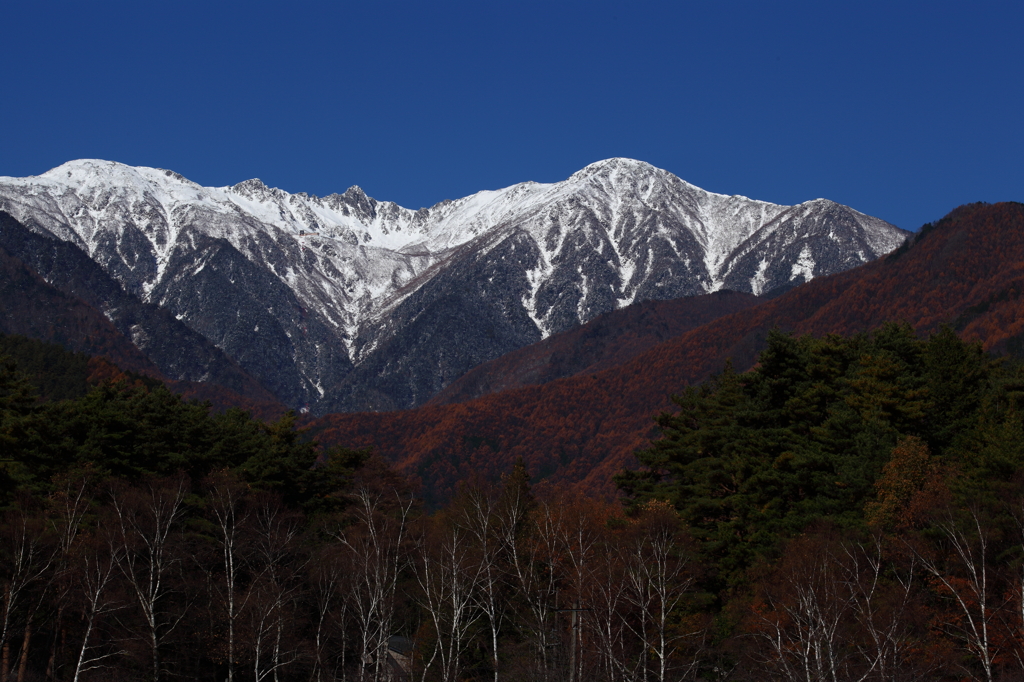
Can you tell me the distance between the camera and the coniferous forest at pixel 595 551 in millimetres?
45250

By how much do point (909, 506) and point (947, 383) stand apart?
14.2 meters

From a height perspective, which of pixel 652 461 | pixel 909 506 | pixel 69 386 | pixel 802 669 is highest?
pixel 69 386

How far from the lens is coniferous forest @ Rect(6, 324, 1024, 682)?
148 ft

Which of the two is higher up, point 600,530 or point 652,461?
point 652,461

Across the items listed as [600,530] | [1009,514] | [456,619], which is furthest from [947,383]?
[456,619]

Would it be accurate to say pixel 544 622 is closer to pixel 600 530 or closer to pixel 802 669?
pixel 802 669

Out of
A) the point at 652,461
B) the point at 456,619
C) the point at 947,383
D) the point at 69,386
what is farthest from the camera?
the point at 69,386

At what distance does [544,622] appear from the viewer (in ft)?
159

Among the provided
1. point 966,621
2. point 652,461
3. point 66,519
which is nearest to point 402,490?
point 652,461

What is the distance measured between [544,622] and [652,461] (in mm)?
25665

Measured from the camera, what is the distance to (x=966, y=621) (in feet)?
145

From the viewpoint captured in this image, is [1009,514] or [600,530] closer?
[1009,514]

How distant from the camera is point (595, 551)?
59.5m

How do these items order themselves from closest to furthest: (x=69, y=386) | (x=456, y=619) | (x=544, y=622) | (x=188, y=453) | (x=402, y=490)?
(x=456, y=619), (x=544, y=622), (x=188, y=453), (x=402, y=490), (x=69, y=386)
